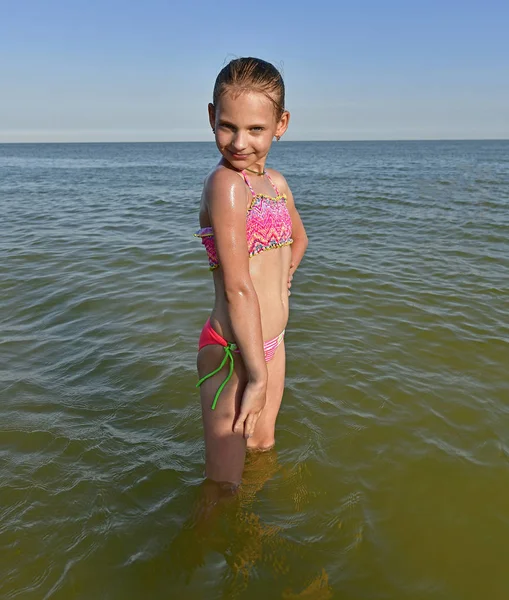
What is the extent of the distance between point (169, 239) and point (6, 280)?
12.1ft

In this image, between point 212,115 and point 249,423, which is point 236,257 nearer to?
point 212,115

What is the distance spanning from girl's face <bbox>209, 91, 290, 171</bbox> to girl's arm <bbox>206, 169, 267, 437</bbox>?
0.11 metres

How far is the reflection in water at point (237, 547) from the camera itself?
7.48 ft

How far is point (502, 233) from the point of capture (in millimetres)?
9820

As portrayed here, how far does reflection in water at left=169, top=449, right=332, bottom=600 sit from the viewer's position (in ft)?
7.48

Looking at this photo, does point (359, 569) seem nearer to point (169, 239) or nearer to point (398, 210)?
point (169, 239)

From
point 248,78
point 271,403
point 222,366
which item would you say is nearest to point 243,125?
point 248,78

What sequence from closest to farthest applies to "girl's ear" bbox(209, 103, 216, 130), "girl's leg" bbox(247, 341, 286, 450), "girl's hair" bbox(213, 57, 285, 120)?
1. "girl's hair" bbox(213, 57, 285, 120)
2. "girl's ear" bbox(209, 103, 216, 130)
3. "girl's leg" bbox(247, 341, 286, 450)

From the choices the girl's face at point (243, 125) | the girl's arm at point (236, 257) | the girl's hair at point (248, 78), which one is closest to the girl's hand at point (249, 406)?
the girl's arm at point (236, 257)

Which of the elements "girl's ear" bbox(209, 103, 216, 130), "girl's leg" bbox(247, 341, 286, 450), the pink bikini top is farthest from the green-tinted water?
Result: "girl's ear" bbox(209, 103, 216, 130)

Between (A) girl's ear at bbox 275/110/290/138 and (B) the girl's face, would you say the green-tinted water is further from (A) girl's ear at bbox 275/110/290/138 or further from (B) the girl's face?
(A) girl's ear at bbox 275/110/290/138

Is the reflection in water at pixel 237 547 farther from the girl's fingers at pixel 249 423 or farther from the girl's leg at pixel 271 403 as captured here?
the girl's fingers at pixel 249 423

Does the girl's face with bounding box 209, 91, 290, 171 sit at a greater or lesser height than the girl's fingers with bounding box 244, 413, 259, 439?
greater

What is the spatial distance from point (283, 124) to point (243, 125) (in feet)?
0.96
